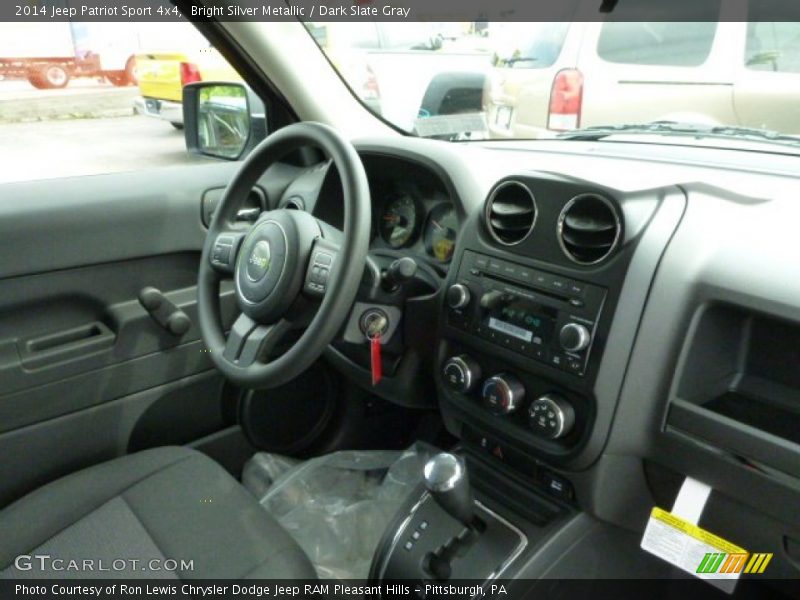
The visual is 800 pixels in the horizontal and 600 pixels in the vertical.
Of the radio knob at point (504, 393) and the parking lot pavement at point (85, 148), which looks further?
the parking lot pavement at point (85, 148)

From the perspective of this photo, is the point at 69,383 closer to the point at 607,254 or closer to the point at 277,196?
the point at 277,196

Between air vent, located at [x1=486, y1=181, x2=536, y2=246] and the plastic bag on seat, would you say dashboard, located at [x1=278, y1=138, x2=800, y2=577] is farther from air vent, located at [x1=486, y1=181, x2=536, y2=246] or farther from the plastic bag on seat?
the plastic bag on seat

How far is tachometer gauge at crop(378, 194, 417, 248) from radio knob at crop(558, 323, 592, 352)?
608mm

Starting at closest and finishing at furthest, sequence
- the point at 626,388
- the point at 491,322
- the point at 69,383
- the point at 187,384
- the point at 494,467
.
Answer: the point at 626,388
the point at 491,322
the point at 494,467
the point at 69,383
the point at 187,384

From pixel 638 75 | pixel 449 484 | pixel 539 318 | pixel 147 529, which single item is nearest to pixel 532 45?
pixel 638 75

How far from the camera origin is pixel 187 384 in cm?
177

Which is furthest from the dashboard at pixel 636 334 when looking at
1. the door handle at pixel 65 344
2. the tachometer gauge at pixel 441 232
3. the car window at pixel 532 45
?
the car window at pixel 532 45

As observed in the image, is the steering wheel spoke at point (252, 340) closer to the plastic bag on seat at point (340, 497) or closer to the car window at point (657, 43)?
the plastic bag on seat at point (340, 497)

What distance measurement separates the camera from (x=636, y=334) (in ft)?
3.62

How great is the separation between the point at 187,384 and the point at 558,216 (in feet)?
3.50

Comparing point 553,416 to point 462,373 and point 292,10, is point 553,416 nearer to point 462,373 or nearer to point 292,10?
point 462,373

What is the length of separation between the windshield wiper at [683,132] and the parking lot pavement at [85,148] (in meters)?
1.12

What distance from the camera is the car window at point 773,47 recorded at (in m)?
1.88

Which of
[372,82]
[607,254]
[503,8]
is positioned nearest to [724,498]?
Answer: [607,254]
